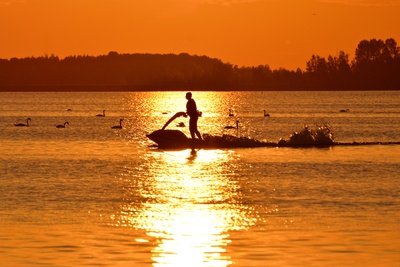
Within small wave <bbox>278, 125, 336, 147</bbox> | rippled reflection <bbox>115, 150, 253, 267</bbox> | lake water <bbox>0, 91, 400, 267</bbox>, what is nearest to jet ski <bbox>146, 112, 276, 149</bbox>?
lake water <bbox>0, 91, 400, 267</bbox>

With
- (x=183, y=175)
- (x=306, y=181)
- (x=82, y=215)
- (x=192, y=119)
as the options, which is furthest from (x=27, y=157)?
(x=82, y=215)

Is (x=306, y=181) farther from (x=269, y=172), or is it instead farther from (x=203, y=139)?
(x=203, y=139)

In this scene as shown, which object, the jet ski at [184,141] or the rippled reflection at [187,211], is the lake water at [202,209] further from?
the jet ski at [184,141]

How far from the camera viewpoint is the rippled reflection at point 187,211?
17078mm

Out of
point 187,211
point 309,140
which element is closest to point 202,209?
point 187,211

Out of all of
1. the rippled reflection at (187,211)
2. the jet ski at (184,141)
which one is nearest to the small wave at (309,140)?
the jet ski at (184,141)

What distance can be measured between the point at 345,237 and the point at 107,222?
198 inches

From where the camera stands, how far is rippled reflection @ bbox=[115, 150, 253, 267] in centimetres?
1708

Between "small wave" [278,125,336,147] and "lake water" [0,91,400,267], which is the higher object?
"small wave" [278,125,336,147]

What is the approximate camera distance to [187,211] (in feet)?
73.5

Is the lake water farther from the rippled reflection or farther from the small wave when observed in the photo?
the small wave

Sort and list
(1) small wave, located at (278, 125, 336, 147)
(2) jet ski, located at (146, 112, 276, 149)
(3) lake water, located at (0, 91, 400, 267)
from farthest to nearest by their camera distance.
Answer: (1) small wave, located at (278, 125, 336, 147) → (2) jet ski, located at (146, 112, 276, 149) → (3) lake water, located at (0, 91, 400, 267)

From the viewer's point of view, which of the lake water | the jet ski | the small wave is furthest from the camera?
the small wave

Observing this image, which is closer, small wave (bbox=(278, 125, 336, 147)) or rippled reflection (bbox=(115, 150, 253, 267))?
rippled reflection (bbox=(115, 150, 253, 267))
